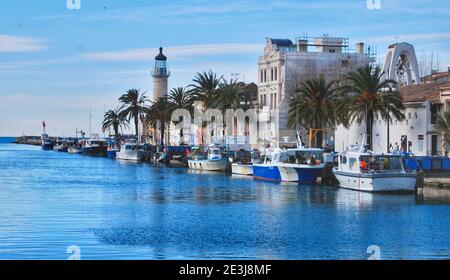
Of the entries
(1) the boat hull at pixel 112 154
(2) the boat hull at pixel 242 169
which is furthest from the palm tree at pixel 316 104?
(1) the boat hull at pixel 112 154

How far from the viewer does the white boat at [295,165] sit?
77.7m

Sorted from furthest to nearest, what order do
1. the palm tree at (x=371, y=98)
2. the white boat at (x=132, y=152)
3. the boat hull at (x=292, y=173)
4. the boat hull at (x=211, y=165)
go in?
the white boat at (x=132, y=152)
the boat hull at (x=211, y=165)
the palm tree at (x=371, y=98)
the boat hull at (x=292, y=173)

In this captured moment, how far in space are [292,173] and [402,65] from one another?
40.0m

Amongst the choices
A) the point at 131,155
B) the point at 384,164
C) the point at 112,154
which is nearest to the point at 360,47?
the point at 131,155

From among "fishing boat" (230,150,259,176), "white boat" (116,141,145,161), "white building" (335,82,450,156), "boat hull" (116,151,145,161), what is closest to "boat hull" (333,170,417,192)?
"white building" (335,82,450,156)

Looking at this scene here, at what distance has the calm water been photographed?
37.6 meters

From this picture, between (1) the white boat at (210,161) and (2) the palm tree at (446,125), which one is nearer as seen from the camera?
(2) the palm tree at (446,125)

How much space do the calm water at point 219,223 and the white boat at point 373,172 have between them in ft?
4.92

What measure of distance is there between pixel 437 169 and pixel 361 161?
1226 centimetres

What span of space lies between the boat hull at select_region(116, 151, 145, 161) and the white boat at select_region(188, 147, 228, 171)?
3713 cm

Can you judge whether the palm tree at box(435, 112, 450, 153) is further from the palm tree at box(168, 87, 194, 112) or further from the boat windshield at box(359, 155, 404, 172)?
the palm tree at box(168, 87, 194, 112)

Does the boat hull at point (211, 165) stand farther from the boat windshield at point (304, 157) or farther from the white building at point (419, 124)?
the boat windshield at point (304, 157)
